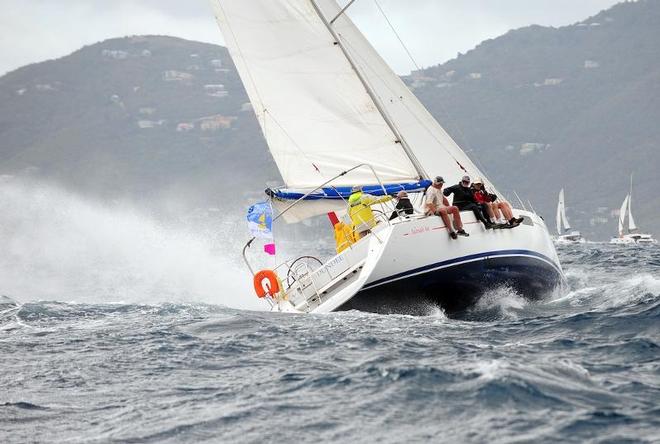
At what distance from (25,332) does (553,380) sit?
8.65 metres

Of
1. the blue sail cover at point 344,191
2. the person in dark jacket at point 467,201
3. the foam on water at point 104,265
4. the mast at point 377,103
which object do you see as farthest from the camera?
the foam on water at point 104,265

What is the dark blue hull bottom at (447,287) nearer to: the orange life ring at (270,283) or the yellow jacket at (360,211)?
the yellow jacket at (360,211)

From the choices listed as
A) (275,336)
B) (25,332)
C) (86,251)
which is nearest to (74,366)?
(275,336)

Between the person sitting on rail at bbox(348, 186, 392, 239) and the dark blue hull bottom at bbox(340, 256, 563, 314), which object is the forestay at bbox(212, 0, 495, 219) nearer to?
the person sitting on rail at bbox(348, 186, 392, 239)

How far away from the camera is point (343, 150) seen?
1775 centimetres

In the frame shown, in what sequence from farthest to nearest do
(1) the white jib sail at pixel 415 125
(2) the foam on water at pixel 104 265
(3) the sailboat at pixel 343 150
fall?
(2) the foam on water at pixel 104 265 → (1) the white jib sail at pixel 415 125 → (3) the sailboat at pixel 343 150

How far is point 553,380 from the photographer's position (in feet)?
30.0

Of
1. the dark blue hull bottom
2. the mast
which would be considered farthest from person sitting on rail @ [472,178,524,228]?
the mast

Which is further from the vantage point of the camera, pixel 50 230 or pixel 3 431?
pixel 50 230

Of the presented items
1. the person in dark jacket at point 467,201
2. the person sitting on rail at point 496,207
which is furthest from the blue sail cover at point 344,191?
the person sitting on rail at point 496,207

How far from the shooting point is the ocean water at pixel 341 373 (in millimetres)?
8242

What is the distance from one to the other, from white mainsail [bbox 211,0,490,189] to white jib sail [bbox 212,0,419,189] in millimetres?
17

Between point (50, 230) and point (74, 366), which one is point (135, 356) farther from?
point (50, 230)

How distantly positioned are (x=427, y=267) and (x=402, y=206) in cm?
164
